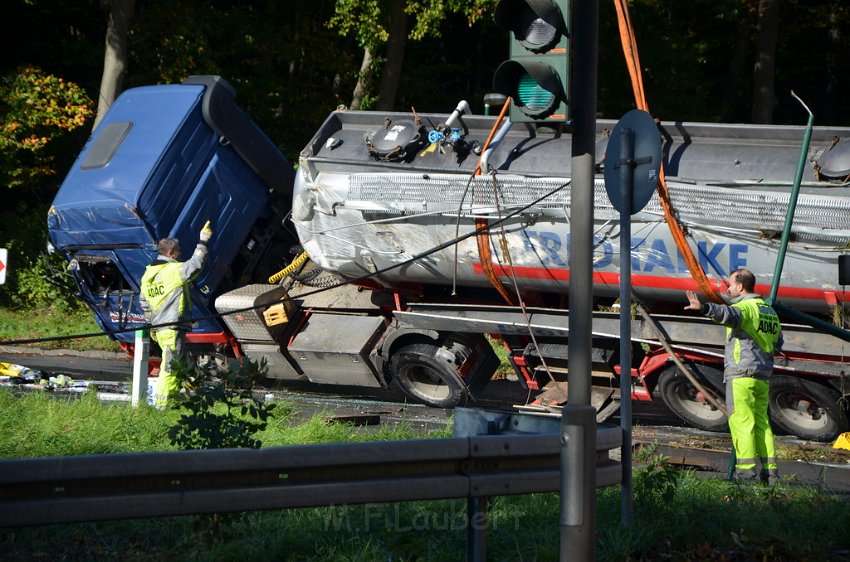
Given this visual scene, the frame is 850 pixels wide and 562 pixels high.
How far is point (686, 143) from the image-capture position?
9.66 metres

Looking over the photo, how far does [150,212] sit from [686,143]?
18.1 ft

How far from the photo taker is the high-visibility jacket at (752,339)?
25.1 ft

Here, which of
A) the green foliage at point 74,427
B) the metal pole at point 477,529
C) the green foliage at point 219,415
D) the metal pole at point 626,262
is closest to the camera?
the metal pole at point 477,529

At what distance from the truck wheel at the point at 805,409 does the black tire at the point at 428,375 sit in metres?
3.03

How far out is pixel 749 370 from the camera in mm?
7660

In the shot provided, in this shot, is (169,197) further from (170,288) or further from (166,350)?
(166,350)

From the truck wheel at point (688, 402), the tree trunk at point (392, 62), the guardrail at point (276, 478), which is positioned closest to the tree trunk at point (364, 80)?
the tree trunk at point (392, 62)

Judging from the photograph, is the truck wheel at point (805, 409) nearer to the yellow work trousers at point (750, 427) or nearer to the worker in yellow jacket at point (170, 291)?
the yellow work trousers at point (750, 427)

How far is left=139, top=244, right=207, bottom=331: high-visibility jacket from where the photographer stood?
33.0ft

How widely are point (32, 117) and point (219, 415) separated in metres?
14.0

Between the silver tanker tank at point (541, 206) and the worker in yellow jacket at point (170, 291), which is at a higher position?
the silver tanker tank at point (541, 206)

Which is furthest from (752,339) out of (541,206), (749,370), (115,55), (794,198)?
(115,55)

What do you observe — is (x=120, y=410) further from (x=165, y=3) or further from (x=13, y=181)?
(x=165, y=3)

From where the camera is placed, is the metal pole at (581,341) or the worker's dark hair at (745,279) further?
the worker's dark hair at (745,279)
